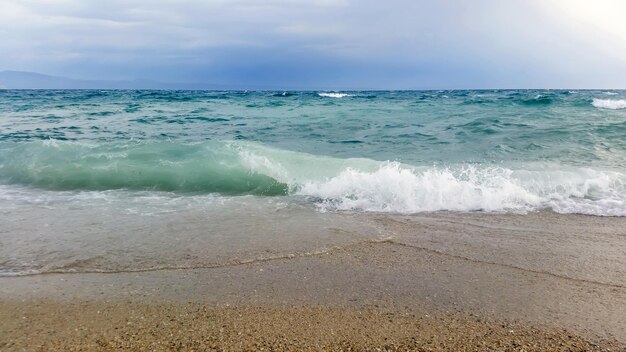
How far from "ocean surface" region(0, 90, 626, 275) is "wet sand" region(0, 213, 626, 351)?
1.77 ft

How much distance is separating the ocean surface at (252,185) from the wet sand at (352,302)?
0.54 metres

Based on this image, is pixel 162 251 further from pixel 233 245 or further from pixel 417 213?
pixel 417 213

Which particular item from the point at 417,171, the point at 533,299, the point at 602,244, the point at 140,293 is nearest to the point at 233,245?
the point at 140,293

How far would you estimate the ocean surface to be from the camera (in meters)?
5.25

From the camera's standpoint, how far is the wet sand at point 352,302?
3176 millimetres

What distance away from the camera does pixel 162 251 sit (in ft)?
16.2

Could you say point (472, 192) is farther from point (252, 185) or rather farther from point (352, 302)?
point (352, 302)

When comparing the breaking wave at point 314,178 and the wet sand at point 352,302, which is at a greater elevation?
the breaking wave at point 314,178

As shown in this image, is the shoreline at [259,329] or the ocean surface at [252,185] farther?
the ocean surface at [252,185]

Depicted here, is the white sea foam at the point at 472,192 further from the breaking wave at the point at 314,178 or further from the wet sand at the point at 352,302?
the wet sand at the point at 352,302

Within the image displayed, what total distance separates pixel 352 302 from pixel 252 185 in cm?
522

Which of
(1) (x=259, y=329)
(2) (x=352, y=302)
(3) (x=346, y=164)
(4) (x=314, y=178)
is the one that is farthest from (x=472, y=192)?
(1) (x=259, y=329)

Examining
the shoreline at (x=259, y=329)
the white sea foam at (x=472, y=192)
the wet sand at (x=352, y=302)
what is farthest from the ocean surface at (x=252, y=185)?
the shoreline at (x=259, y=329)

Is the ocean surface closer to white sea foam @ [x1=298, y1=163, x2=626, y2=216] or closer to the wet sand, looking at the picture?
white sea foam @ [x1=298, y1=163, x2=626, y2=216]
